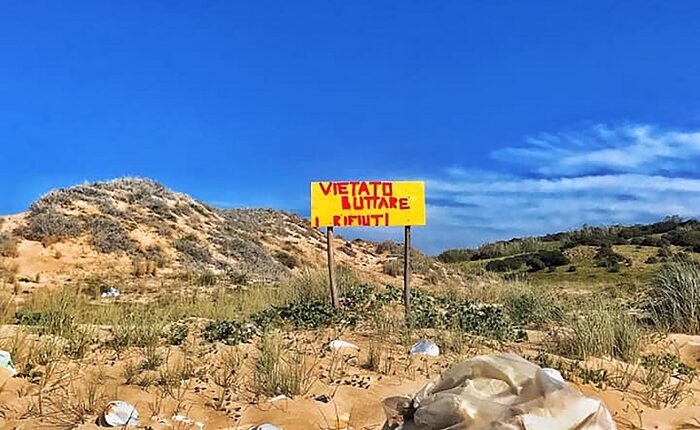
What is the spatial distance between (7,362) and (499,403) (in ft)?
14.6

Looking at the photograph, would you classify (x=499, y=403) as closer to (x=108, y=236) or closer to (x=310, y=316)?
(x=310, y=316)

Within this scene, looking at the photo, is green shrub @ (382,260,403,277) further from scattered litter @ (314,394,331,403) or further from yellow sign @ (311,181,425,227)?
scattered litter @ (314,394,331,403)

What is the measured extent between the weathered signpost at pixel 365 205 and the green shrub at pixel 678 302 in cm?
367

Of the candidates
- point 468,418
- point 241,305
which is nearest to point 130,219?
point 241,305

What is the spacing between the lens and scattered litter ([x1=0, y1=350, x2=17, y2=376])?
19.5 feet

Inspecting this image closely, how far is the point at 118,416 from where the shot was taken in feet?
16.5

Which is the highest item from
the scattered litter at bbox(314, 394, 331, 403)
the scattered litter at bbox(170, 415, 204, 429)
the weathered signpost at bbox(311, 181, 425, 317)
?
the weathered signpost at bbox(311, 181, 425, 317)

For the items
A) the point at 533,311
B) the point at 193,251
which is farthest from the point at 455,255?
the point at 533,311

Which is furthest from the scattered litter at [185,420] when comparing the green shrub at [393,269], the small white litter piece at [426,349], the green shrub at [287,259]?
the green shrub at [287,259]

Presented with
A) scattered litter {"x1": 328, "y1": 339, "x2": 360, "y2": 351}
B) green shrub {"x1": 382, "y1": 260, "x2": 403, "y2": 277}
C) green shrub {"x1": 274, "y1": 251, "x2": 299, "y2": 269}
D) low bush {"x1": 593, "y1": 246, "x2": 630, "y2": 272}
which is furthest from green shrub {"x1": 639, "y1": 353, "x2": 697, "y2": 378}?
green shrub {"x1": 274, "y1": 251, "x2": 299, "y2": 269}

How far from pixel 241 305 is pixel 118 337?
4.13m

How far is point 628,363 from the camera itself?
22.9 ft

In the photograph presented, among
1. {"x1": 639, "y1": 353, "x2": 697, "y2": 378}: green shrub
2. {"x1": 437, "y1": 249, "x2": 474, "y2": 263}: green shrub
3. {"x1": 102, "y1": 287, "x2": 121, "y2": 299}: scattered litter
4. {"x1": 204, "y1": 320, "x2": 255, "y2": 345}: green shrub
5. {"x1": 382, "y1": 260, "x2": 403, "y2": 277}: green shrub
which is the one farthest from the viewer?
{"x1": 437, "y1": 249, "x2": 474, "y2": 263}: green shrub

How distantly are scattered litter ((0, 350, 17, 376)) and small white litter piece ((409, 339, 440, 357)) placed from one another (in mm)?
3731
